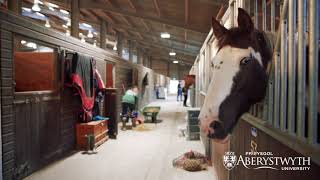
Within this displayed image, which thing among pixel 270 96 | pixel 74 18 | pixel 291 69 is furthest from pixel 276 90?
pixel 74 18

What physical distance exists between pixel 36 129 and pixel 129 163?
56.4 inches

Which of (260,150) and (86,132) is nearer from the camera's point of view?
(260,150)

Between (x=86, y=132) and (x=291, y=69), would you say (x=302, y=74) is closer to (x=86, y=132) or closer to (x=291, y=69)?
(x=291, y=69)

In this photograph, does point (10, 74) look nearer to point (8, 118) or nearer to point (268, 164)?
point (8, 118)

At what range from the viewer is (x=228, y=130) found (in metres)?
1.35

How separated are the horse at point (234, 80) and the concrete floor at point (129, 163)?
2549mm

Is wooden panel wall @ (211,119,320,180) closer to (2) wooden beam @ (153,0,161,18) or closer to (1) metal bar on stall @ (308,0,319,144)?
(1) metal bar on stall @ (308,0,319,144)

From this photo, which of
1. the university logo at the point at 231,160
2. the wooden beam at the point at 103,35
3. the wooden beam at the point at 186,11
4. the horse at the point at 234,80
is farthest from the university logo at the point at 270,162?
the wooden beam at the point at 103,35

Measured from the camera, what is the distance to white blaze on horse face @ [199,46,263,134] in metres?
1.32

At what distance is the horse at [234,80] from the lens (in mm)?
1325

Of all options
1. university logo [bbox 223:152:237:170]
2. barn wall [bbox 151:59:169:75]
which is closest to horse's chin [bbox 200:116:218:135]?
university logo [bbox 223:152:237:170]

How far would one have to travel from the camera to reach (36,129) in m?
4.20

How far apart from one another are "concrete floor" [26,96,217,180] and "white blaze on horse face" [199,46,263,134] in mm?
2577

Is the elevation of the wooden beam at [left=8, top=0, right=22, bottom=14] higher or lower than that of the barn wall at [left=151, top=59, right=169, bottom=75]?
lower
